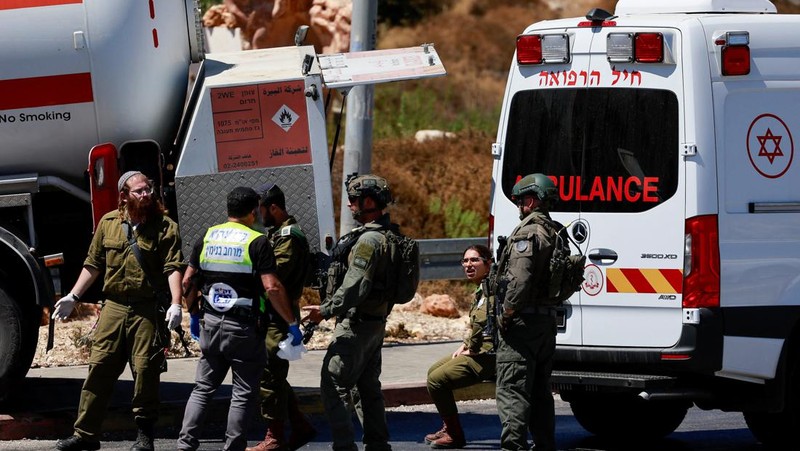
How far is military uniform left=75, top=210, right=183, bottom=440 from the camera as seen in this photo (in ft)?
24.4

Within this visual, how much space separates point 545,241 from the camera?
682cm

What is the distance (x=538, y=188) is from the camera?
692cm

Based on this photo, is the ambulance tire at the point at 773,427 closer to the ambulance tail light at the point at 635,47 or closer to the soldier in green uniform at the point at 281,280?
the ambulance tail light at the point at 635,47

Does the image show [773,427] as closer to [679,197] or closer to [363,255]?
[679,197]

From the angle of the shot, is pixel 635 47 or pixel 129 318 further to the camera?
pixel 129 318

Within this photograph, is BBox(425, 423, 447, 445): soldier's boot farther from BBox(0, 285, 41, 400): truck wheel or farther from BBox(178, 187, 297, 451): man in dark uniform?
BBox(0, 285, 41, 400): truck wheel

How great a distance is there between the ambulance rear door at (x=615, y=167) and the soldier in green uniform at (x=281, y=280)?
1.47 metres

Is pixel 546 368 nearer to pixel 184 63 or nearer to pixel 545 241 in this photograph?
pixel 545 241

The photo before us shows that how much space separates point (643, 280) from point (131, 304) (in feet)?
9.86

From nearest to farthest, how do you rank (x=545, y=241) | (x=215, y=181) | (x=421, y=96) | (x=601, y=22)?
(x=545, y=241) < (x=601, y=22) < (x=215, y=181) < (x=421, y=96)

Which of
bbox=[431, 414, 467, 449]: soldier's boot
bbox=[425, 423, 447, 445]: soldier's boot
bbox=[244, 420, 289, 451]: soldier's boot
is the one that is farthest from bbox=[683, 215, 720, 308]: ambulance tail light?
bbox=[244, 420, 289, 451]: soldier's boot

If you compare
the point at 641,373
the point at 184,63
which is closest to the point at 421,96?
the point at 184,63

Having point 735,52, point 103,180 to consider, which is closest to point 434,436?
point 103,180

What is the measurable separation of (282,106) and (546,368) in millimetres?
2557
